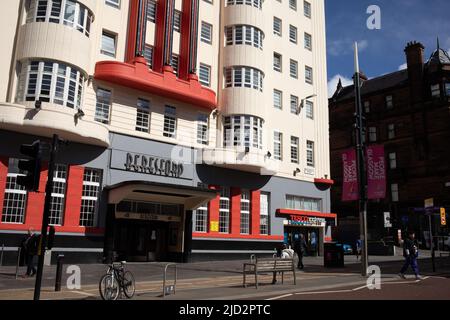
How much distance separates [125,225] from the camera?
25.1m

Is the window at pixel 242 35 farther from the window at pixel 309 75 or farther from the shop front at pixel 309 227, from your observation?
the shop front at pixel 309 227

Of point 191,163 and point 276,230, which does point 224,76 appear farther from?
point 276,230

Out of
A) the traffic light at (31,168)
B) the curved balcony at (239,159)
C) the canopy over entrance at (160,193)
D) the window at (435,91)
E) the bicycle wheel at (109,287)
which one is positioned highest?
the window at (435,91)

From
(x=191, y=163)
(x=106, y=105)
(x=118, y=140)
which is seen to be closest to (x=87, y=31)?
(x=106, y=105)

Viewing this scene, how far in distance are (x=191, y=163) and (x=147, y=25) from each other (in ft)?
30.0

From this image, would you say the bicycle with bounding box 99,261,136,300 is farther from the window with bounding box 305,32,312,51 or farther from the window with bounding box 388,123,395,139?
the window with bounding box 388,123,395,139

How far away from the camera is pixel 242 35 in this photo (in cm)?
3086

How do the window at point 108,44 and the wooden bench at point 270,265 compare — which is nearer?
the wooden bench at point 270,265

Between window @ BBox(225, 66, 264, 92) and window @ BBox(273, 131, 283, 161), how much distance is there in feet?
13.3

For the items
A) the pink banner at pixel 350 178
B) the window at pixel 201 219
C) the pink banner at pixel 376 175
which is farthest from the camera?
the window at pixel 201 219

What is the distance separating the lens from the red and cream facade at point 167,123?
21.6 metres

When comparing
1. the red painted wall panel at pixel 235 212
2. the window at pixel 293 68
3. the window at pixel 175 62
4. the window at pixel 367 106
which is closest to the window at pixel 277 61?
the window at pixel 293 68

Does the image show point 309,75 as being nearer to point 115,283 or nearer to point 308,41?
point 308,41

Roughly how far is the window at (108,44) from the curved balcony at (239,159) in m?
8.25
